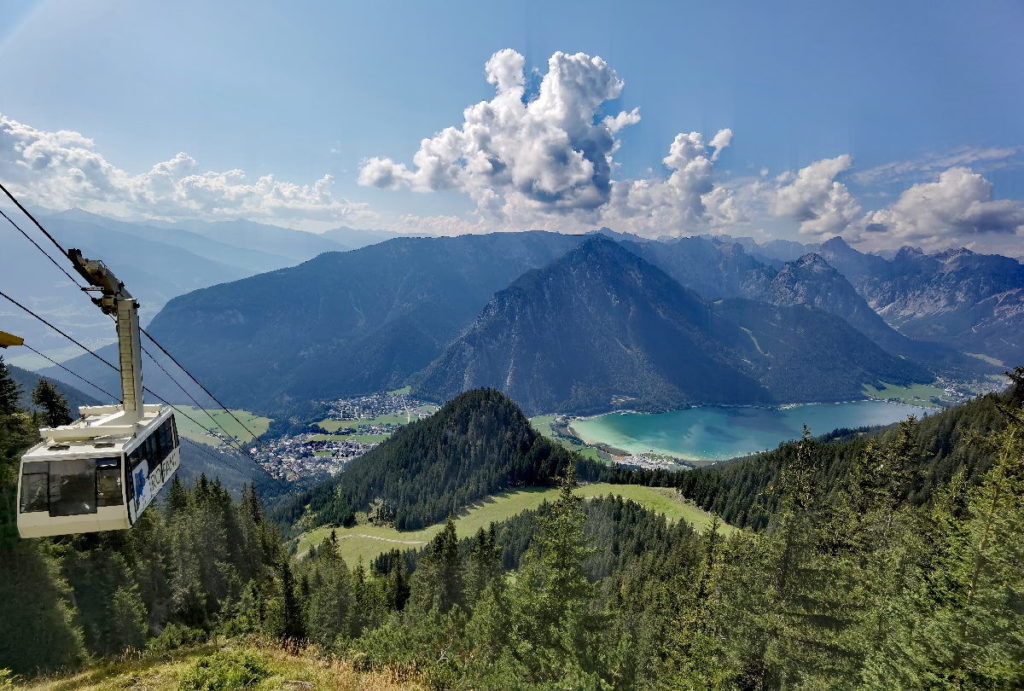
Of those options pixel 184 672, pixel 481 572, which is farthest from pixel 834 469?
pixel 184 672

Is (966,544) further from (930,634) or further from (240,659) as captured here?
(240,659)

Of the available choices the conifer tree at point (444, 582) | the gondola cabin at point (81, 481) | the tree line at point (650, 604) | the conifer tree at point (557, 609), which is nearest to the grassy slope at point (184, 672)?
the tree line at point (650, 604)

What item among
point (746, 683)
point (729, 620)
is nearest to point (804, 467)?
point (729, 620)

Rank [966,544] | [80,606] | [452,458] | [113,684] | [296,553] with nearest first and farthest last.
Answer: [113,684] → [966,544] → [80,606] → [296,553] → [452,458]

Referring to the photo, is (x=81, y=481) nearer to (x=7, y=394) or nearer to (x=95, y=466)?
(x=95, y=466)

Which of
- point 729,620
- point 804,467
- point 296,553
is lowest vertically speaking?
point 296,553

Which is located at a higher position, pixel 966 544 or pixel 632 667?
pixel 966 544

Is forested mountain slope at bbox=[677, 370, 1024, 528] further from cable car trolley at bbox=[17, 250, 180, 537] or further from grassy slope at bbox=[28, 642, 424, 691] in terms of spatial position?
cable car trolley at bbox=[17, 250, 180, 537]
